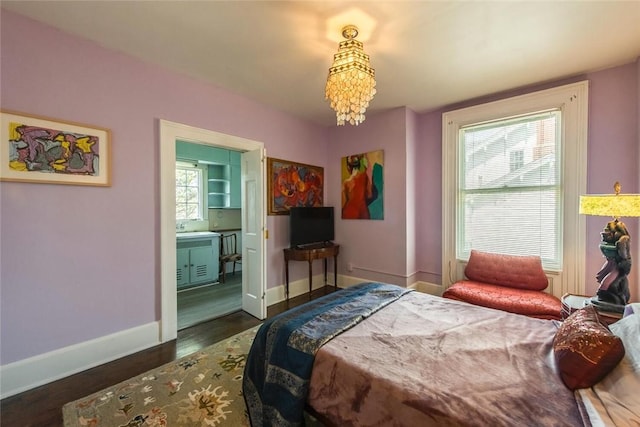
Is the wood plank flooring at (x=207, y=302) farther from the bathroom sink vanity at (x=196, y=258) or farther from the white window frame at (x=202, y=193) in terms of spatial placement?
the white window frame at (x=202, y=193)

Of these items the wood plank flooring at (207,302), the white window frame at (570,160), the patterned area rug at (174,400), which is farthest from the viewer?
the wood plank flooring at (207,302)

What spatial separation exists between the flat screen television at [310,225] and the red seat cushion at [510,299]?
1.88 meters

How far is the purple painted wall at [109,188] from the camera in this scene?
1884mm

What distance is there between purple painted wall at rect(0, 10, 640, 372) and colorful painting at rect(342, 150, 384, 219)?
0.33m

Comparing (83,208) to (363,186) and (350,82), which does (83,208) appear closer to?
(350,82)

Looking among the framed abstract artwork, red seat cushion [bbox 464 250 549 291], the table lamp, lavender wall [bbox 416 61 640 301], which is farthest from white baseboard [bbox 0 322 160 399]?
lavender wall [bbox 416 61 640 301]

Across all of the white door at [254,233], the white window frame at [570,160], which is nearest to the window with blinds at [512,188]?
the white window frame at [570,160]

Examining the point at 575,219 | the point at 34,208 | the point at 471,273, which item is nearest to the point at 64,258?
the point at 34,208

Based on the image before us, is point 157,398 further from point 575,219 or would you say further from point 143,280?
point 575,219

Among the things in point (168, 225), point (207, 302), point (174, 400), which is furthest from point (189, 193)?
point (174, 400)

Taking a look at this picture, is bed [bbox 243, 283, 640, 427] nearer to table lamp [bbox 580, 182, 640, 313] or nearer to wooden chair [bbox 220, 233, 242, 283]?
table lamp [bbox 580, 182, 640, 313]

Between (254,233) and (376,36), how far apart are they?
2.39 meters

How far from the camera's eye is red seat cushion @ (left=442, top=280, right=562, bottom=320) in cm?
235

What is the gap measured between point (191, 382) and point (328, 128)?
379cm
